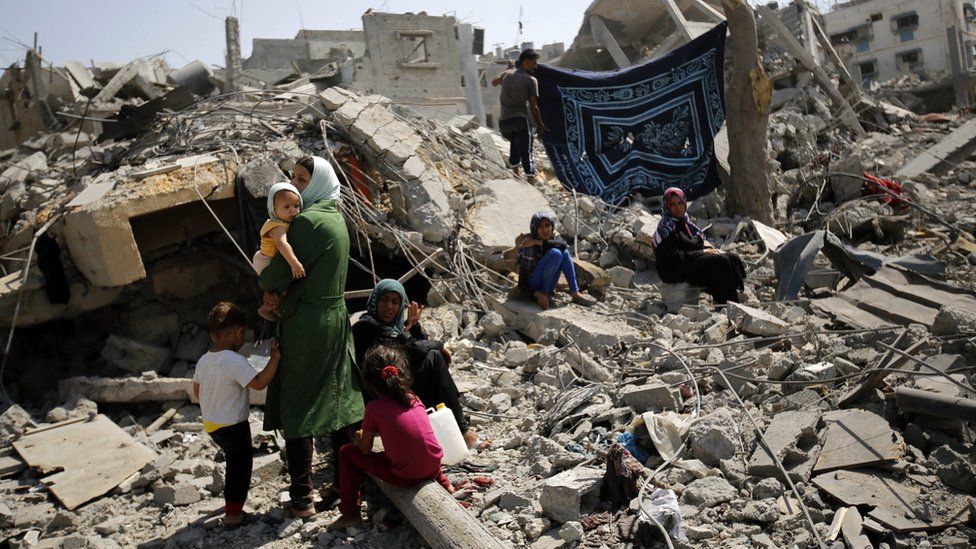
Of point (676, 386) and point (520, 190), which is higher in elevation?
point (520, 190)

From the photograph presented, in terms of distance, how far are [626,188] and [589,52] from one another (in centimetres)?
691

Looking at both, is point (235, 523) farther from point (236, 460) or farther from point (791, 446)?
point (791, 446)

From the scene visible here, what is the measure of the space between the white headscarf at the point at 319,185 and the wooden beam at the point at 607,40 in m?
10.6

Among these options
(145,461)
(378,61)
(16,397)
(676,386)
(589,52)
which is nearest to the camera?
(676,386)

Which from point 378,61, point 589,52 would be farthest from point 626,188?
point 378,61

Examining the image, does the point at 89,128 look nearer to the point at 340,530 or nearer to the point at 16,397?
the point at 16,397

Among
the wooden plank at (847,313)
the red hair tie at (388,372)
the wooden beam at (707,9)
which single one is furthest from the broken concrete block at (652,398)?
the wooden beam at (707,9)

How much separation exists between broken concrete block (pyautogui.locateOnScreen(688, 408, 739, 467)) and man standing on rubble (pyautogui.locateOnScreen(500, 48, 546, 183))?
201 inches

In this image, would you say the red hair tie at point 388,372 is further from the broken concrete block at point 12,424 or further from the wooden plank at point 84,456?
the broken concrete block at point 12,424

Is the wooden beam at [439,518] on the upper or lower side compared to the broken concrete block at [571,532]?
upper

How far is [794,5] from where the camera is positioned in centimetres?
1457

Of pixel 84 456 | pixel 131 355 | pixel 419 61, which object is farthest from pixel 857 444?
pixel 419 61

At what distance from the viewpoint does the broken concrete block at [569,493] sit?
10.5 feet

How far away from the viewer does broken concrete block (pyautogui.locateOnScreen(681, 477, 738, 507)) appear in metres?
3.18
